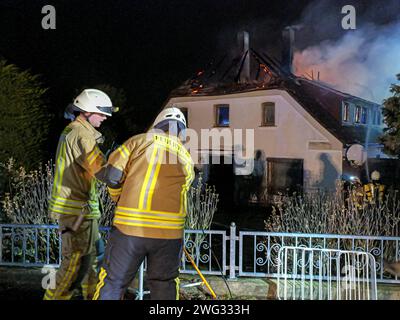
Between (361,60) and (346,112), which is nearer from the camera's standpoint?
(361,60)

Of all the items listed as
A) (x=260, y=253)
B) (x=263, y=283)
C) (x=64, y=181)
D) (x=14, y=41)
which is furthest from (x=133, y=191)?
(x=14, y=41)

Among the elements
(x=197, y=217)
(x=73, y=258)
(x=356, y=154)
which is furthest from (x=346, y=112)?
(x=73, y=258)

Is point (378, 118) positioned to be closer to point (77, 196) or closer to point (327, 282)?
point (327, 282)

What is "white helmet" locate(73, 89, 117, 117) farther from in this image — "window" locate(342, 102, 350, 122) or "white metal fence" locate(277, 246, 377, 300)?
"window" locate(342, 102, 350, 122)

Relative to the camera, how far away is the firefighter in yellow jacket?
3.49 meters

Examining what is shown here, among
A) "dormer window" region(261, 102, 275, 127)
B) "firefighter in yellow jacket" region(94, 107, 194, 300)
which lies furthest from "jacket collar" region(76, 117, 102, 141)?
"dormer window" region(261, 102, 275, 127)

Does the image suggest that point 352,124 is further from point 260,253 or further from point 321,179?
point 260,253

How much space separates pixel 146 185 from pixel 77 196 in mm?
805

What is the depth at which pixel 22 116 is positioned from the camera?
21.2ft

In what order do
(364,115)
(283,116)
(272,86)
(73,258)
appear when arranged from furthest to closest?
(283,116), (272,86), (364,115), (73,258)

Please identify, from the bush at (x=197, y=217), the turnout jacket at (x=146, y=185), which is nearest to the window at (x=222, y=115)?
the bush at (x=197, y=217)

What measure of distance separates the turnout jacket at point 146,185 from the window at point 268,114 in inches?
120

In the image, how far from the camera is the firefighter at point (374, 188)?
6.17 m
